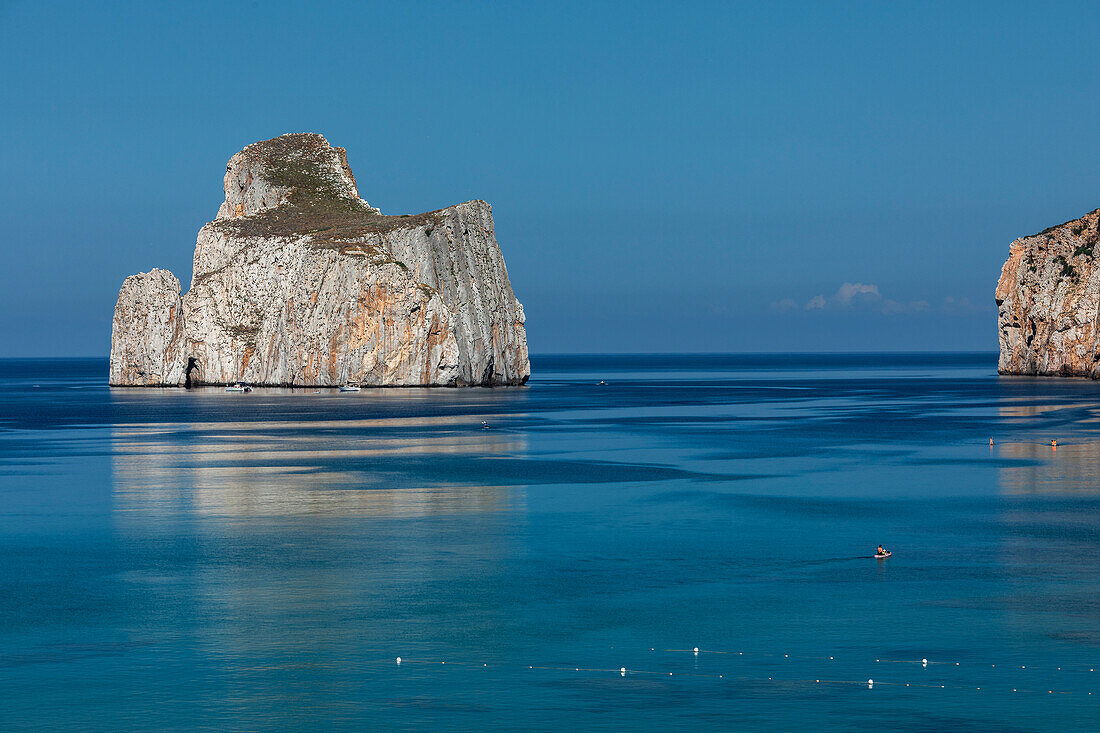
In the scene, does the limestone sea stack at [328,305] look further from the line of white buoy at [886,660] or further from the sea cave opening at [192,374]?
the line of white buoy at [886,660]

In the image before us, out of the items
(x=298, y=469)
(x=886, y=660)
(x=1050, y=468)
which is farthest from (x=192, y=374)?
(x=886, y=660)

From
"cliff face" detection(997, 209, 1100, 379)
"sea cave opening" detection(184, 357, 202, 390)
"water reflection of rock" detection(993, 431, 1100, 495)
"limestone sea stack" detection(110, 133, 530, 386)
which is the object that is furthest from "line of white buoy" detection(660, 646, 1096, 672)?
"cliff face" detection(997, 209, 1100, 379)

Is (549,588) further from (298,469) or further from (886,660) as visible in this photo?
(298,469)

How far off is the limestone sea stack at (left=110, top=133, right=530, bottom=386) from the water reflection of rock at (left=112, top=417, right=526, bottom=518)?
2655 inches

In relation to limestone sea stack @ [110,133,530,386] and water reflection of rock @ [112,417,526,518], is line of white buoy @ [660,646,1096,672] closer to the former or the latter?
water reflection of rock @ [112,417,526,518]

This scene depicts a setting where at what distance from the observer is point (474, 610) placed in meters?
32.4

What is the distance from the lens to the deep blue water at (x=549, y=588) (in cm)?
2438

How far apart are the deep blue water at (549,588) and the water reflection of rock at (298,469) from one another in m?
0.36

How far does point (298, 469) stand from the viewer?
213 ft

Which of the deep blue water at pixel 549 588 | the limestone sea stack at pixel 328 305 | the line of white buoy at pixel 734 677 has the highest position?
the limestone sea stack at pixel 328 305

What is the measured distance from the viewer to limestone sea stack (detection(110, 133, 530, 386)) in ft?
549

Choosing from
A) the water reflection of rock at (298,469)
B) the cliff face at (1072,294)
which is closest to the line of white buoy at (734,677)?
the water reflection of rock at (298,469)

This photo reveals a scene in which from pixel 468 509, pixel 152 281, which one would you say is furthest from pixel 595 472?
pixel 152 281

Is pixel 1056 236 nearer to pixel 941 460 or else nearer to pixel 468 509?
pixel 941 460
